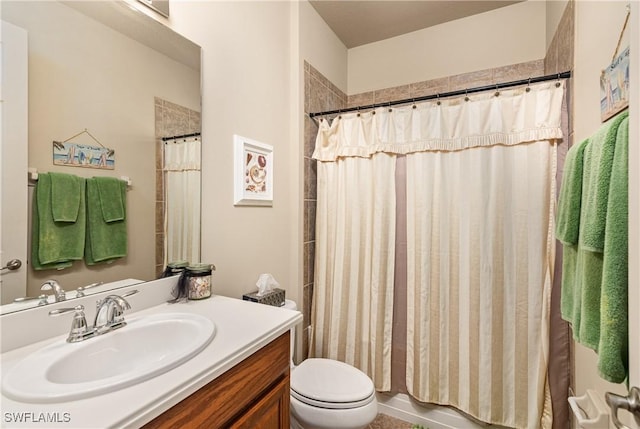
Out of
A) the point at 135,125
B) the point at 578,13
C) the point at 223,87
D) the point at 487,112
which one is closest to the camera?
the point at 135,125

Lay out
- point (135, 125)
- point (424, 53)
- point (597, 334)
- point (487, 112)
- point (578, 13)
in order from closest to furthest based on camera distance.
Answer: point (597, 334) < point (135, 125) < point (578, 13) < point (487, 112) < point (424, 53)

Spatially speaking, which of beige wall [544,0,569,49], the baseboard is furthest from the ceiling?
the baseboard

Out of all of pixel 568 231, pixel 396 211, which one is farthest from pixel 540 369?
pixel 396 211

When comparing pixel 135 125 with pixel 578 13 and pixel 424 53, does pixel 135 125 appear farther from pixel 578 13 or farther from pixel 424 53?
pixel 424 53

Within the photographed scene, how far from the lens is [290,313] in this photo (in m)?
1.11

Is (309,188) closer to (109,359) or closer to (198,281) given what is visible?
(198,281)

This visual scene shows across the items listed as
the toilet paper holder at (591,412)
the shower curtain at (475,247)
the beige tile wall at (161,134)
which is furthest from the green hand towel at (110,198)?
the toilet paper holder at (591,412)

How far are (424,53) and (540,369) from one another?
2.27 meters

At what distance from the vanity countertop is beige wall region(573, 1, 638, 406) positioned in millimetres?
1146

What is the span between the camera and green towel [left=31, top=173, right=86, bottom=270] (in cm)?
85

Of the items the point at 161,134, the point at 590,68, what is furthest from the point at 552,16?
the point at 161,134

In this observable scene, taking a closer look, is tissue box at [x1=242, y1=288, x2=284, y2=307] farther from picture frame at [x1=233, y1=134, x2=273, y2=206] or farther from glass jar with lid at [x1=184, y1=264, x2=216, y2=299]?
picture frame at [x1=233, y1=134, x2=273, y2=206]

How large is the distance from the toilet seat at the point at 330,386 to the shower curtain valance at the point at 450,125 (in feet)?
4.17

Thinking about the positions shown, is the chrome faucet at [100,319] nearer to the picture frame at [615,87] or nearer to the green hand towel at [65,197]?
the green hand towel at [65,197]
